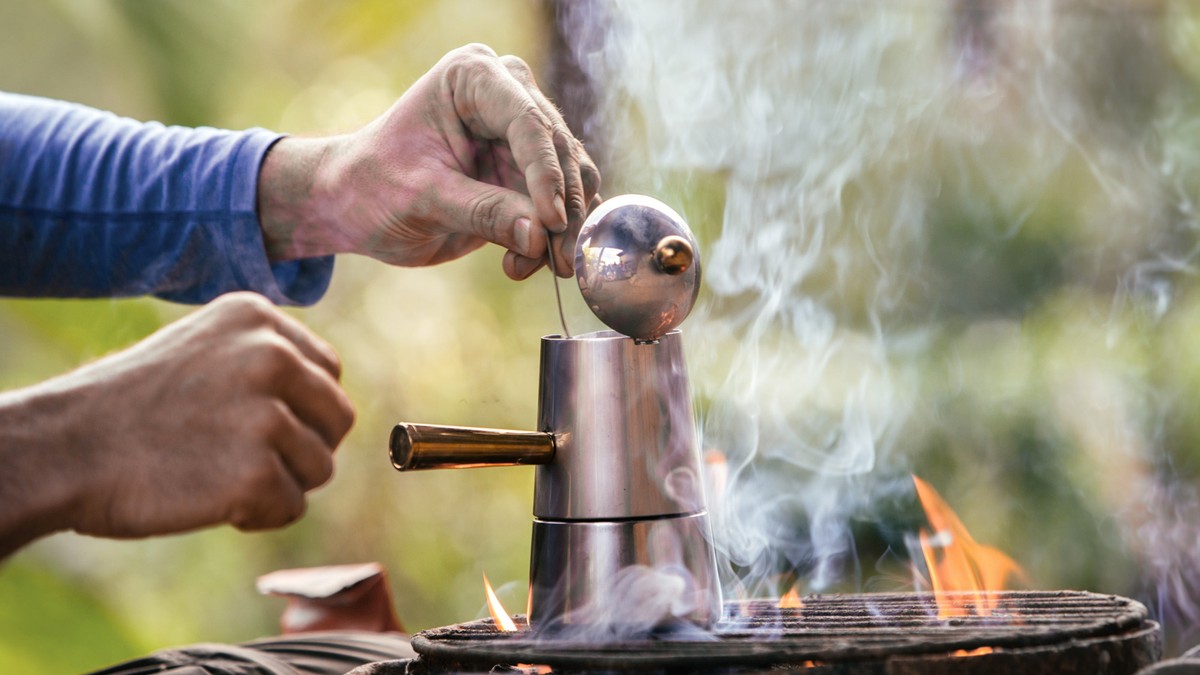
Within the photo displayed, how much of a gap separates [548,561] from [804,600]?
32 cm

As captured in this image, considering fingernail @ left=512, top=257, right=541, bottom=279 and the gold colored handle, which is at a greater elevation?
fingernail @ left=512, top=257, right=541, bottom=279

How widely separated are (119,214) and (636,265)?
917mm

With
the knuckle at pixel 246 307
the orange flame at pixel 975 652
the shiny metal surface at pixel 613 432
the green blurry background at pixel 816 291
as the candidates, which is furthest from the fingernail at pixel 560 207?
the green blurry background at pixel 816 291

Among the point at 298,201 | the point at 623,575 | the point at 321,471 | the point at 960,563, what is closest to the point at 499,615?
the point at 623,575

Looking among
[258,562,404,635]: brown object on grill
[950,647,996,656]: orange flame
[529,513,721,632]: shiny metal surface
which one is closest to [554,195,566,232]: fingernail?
[529,513,721,632]: shiny metal surface

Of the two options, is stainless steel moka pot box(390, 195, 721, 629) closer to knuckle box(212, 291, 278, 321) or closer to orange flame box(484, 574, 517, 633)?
orange flame box(484, 574, 517, 633)

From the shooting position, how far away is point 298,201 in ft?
4.44

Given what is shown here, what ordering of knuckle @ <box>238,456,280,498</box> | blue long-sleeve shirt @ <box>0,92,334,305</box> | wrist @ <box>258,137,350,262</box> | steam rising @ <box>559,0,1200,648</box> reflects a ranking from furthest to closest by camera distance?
Result: steam rising @ <box>559,0,1200,648</box> < blue long-sleeve shirt @ <box>0,92,334,305</box> < wrist @ <box>258,137,350,262</box> < knuckle @ <box>238,456,280,498</box>

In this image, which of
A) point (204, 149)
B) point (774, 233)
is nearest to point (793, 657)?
point (204, 149)

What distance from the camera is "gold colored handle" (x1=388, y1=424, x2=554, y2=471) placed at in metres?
0.79

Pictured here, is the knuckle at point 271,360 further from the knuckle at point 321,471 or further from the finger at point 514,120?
the finger at point 514,120

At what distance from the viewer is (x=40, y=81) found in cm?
312

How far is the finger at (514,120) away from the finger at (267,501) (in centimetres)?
39

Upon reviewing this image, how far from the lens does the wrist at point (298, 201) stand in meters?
1.31
